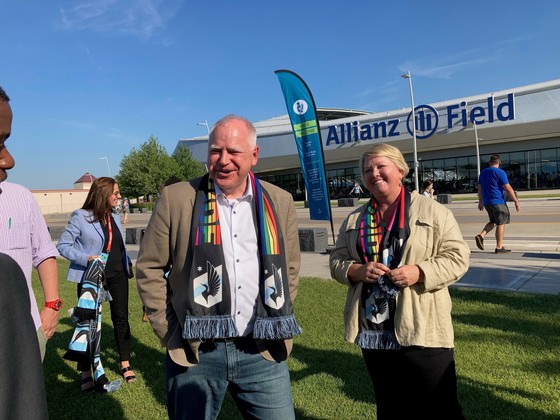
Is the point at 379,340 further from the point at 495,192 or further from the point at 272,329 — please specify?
the point at 495,192

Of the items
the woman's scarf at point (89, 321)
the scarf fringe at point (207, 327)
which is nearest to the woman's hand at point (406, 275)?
the scarf fringe at point (207, 327)

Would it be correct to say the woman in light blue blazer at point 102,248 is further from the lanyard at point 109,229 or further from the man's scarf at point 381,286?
the man's scarf at point 381,286

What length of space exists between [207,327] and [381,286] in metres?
1.03

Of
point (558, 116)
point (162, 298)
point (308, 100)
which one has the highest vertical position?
point (558, 116)

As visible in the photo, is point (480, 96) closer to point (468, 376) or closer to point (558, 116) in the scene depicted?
point (558, 116)

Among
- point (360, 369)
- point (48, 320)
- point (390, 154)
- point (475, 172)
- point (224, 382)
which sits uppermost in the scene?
point (475, 172)

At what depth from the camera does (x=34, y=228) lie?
2881mm

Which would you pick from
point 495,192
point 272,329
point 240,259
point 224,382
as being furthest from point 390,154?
point 495,192

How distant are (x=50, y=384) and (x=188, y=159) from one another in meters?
52.5

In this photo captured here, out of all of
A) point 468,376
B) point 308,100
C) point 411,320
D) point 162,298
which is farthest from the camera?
point 308,100

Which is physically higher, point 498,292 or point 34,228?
point 34,228

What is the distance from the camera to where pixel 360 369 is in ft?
14.1

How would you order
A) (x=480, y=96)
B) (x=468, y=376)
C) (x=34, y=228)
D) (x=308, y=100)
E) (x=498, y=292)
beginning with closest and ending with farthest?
(x=34, y=228), (x=468, y=376), (x=498, y=292), (x=308, y=100), (x=480, y=96)

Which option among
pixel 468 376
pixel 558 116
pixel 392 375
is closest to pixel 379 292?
pixel 392 375
